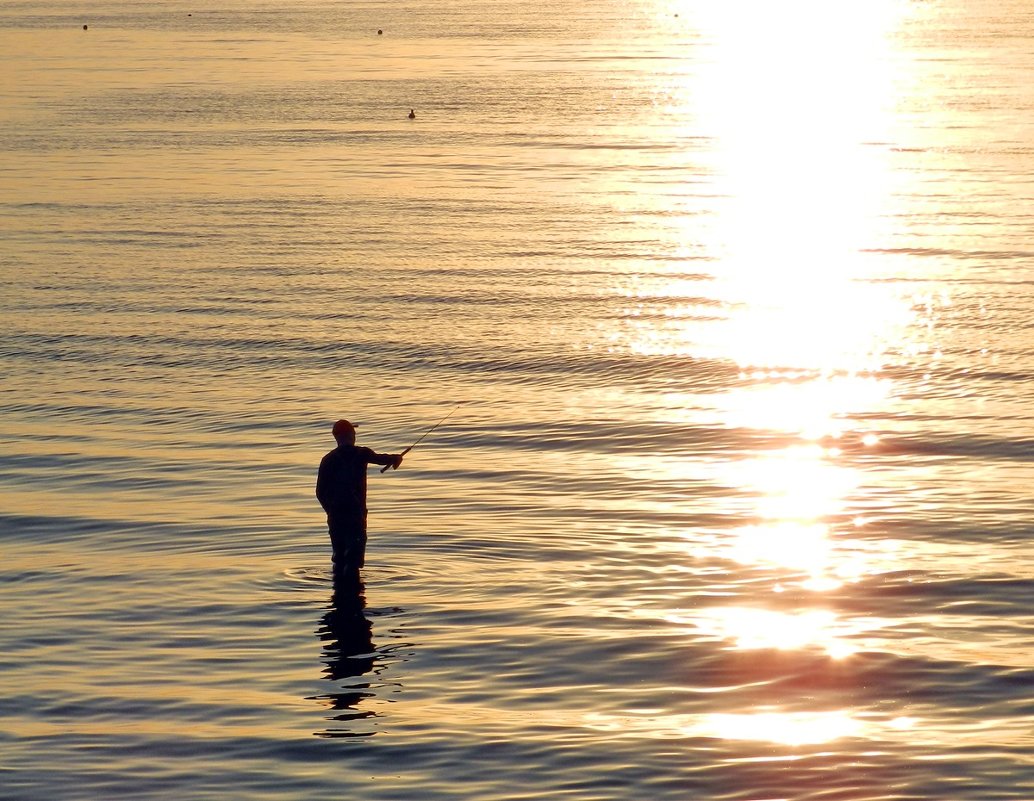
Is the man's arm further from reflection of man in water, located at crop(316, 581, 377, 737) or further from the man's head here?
reflection of man in water, located at crop(316, 581, 377, 737)

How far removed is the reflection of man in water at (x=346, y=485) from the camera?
635 inches

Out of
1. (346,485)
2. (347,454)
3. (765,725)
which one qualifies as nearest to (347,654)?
(346,485)

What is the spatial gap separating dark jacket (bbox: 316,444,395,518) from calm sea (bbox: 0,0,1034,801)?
38.1 inches

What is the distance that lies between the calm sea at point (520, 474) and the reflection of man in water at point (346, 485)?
2.25 feet

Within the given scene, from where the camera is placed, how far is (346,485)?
53.0ft

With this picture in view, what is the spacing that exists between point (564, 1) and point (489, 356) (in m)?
165

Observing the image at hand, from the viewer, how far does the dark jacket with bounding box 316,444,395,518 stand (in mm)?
16125

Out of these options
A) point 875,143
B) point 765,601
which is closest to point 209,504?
point 765,601

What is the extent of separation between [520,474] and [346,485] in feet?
17.3

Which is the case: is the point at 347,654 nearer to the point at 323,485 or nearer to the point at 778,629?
the point at 323,485

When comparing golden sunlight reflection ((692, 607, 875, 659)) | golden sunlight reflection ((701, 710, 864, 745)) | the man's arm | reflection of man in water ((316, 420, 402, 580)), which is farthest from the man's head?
golden sunlight reflection ((701, 710, 864, 745))

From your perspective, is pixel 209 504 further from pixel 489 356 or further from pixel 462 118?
pixel 462 118

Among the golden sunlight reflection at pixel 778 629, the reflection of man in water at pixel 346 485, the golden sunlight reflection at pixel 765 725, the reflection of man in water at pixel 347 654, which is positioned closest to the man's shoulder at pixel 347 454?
the reflection of man in water at pixel 346 485

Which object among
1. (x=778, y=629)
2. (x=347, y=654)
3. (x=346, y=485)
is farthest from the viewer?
(x=346, y=485)
